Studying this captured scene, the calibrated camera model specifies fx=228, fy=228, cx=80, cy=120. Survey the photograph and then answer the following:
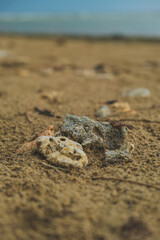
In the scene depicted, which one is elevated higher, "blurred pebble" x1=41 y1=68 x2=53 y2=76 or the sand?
"blurred pebble" x1=41 y1=68 x2=53 y2=76

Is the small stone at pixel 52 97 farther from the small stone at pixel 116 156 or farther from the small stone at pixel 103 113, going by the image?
Result: the small stone at pixel 116 156

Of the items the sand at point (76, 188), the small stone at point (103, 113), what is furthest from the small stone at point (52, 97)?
the small stone at point (103, 113)

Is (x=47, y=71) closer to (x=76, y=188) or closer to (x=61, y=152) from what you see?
(x=61, y=152)

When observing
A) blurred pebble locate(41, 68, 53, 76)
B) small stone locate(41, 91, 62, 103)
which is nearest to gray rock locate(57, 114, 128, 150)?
small stone locate(41, 91, 62, 103)

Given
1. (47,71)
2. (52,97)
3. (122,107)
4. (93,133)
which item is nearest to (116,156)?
(93,133)

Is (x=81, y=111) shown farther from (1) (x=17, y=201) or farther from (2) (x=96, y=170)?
(1) (x=17, y=201)

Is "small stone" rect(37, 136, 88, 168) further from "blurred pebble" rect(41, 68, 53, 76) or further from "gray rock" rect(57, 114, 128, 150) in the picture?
"blurred pebble" rect(41, 68, 53, 76)
